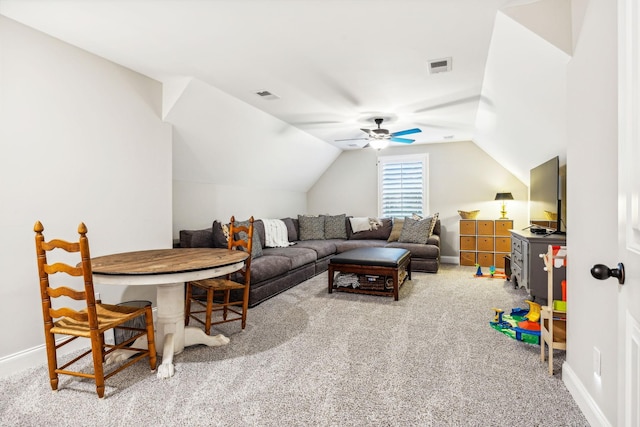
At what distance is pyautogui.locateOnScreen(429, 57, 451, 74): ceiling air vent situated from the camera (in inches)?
123

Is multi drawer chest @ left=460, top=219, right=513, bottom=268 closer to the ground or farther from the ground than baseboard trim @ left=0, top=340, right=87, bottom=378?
farther from the ground

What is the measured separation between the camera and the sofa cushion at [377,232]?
6.80 metres

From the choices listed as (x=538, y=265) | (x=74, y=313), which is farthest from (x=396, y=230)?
(x=74, y=313)

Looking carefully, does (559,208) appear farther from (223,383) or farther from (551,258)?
(223,383)

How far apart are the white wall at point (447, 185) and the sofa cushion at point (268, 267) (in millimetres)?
3382

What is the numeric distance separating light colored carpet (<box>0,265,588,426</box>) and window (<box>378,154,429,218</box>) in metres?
4.01

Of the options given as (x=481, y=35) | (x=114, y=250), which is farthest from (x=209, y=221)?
(x=481, y=35)

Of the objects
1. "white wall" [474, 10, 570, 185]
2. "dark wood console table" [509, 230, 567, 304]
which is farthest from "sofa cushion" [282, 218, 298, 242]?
"dark wood console table" [509, 230, 567, 304]

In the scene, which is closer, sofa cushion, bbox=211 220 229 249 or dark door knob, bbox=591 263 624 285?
dark door knob, bbox=591 263 624 285

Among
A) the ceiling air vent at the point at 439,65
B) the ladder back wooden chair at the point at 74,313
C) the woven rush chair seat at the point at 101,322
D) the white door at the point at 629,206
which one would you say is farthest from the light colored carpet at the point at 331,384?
the ceiling air vent at the point at 439,65

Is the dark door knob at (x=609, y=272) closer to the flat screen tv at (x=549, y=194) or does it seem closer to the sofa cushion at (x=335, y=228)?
the flat screen tv at (x=549, y=194)

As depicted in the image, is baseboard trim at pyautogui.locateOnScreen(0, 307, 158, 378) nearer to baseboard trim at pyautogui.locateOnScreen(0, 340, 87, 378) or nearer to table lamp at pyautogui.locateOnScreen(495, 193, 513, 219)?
baseboard trim at pyautogui.locateOnScreen(0, 340, 87, 378)

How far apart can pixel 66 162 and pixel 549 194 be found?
4.77 meters

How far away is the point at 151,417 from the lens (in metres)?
1.90
